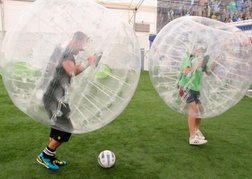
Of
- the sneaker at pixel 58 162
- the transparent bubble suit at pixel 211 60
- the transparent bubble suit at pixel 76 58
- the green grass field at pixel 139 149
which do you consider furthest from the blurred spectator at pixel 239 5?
the sneaker at pixel 58 162

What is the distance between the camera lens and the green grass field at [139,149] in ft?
10.3

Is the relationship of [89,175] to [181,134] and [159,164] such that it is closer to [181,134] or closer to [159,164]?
[159,164]

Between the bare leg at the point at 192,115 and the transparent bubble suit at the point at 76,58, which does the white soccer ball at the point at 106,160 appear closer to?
the transparent bubble suit at the point at 76,58

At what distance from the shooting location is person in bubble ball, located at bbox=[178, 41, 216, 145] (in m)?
3.65

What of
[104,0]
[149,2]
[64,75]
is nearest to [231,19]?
[149,2]

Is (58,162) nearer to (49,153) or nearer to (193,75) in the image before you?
(49,153)

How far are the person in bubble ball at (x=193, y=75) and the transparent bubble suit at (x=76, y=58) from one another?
122 centimetres

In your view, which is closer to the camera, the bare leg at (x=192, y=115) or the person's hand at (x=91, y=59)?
the person's hand at (x=91, y=59)

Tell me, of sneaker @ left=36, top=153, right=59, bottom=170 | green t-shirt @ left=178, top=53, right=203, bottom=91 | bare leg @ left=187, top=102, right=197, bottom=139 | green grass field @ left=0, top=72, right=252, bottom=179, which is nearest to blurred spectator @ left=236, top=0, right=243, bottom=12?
green grass field @ left=0, top=72, right=252, bottom=179

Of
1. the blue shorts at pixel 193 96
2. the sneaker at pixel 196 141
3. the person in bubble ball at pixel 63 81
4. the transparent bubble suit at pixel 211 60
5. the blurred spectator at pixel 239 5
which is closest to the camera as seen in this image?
the person in bubble ball at pixel 63 81

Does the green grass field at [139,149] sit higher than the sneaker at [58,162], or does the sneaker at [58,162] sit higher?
the sneaker at [58,162]

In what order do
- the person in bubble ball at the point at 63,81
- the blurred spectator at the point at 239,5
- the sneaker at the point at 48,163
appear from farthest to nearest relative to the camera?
the blurred spectator at the point at 239,5
the sneaker at the point at 48,163
the person in bubble ball at the point at 63,81

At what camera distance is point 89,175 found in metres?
3.01

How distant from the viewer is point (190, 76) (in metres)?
3.70
